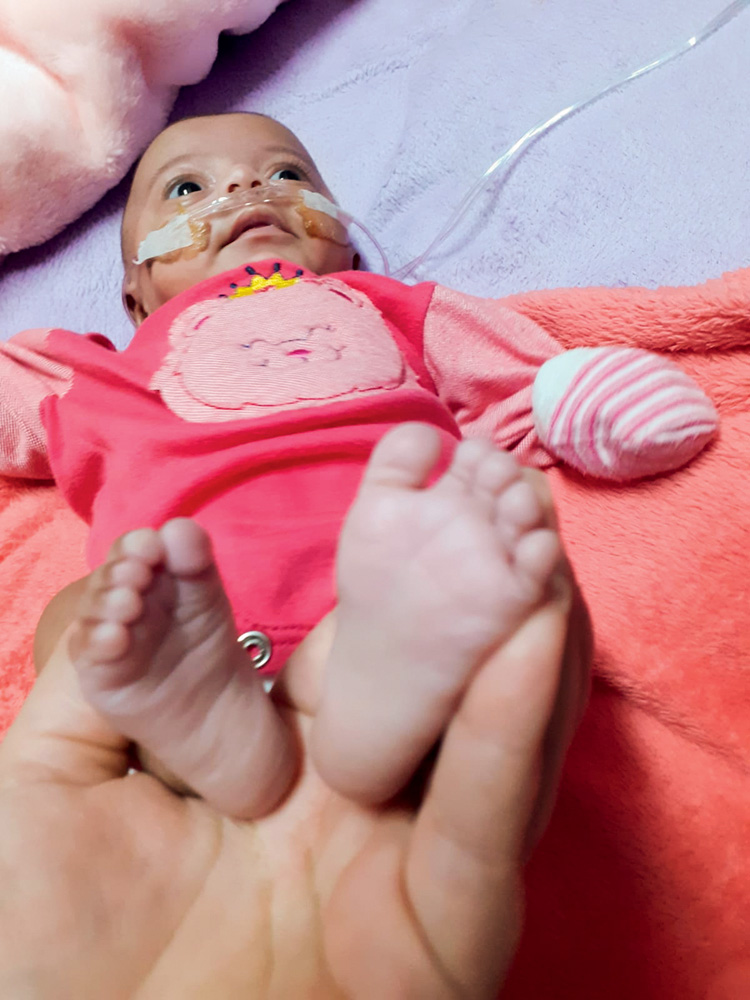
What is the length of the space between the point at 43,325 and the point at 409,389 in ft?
2.29

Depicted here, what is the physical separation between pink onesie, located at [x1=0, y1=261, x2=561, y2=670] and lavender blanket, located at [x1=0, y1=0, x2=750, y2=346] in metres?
0.23

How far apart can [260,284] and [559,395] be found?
353 millimetres

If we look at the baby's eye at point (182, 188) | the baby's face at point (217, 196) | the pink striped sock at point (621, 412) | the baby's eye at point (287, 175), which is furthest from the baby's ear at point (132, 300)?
the pink striped sock at point (621, 412)

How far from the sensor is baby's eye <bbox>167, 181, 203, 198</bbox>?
106cm

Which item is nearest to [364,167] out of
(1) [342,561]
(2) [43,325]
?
(2) [43,325]

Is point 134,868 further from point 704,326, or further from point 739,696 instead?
point 704,326

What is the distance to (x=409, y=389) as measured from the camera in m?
0.79

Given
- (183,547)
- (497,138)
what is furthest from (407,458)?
(497,138)

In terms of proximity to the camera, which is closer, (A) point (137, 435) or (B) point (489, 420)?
(A) point (137, 435)

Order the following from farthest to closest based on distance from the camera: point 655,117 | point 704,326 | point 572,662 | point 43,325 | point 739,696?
point 43,325
point 655,117
point 704,326
point 739,696
point 572,662

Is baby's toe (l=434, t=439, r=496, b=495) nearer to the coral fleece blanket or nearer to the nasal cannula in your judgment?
the coral fleece blanket

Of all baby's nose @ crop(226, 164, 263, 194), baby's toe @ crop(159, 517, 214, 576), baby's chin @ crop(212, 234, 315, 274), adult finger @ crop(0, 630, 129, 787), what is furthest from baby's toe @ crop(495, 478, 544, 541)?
baby's nose @ crop(226, 164, 263, 194)

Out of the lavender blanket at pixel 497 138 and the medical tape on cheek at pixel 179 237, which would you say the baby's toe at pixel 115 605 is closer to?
the medical tape on cheek at pixel 179 237

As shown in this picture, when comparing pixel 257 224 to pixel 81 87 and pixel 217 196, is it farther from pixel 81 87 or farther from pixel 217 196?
pixel 81 87
